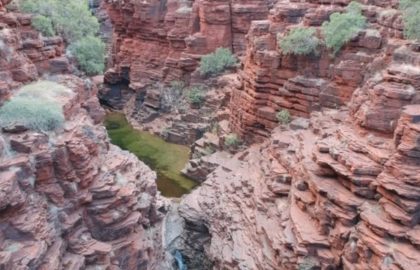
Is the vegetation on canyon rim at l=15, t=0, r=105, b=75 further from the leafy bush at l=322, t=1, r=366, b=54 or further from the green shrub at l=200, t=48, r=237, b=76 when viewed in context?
the green shrub at l=200, t=48, r=237, b=76

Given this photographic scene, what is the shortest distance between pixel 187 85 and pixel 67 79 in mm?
16864

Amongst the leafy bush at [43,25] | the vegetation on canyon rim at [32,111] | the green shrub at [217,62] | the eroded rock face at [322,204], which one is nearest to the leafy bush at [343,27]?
the eroded rock face at [322,204]

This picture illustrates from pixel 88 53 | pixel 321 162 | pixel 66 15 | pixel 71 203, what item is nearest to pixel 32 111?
pixel 71 203

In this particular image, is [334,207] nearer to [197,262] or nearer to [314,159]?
[314,159]

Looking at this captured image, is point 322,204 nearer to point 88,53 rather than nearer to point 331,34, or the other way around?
point 331,34

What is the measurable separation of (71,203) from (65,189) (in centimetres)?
40

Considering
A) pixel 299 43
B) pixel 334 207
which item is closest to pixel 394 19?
pixel 299 43

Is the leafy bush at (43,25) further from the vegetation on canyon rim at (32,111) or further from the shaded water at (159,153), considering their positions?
the shaded water at (159,153)

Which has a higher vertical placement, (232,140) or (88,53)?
(88,53)

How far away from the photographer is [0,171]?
10781 millimetres

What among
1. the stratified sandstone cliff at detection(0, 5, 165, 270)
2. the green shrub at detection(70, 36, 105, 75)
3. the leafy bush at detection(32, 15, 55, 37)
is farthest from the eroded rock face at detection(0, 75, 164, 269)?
the green shrub at detection(70, 36, 105, 75)

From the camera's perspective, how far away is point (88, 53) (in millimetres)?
19688

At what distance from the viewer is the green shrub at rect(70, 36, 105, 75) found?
19406 millimetres

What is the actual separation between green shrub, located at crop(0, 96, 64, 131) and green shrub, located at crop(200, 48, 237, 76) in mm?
17763
